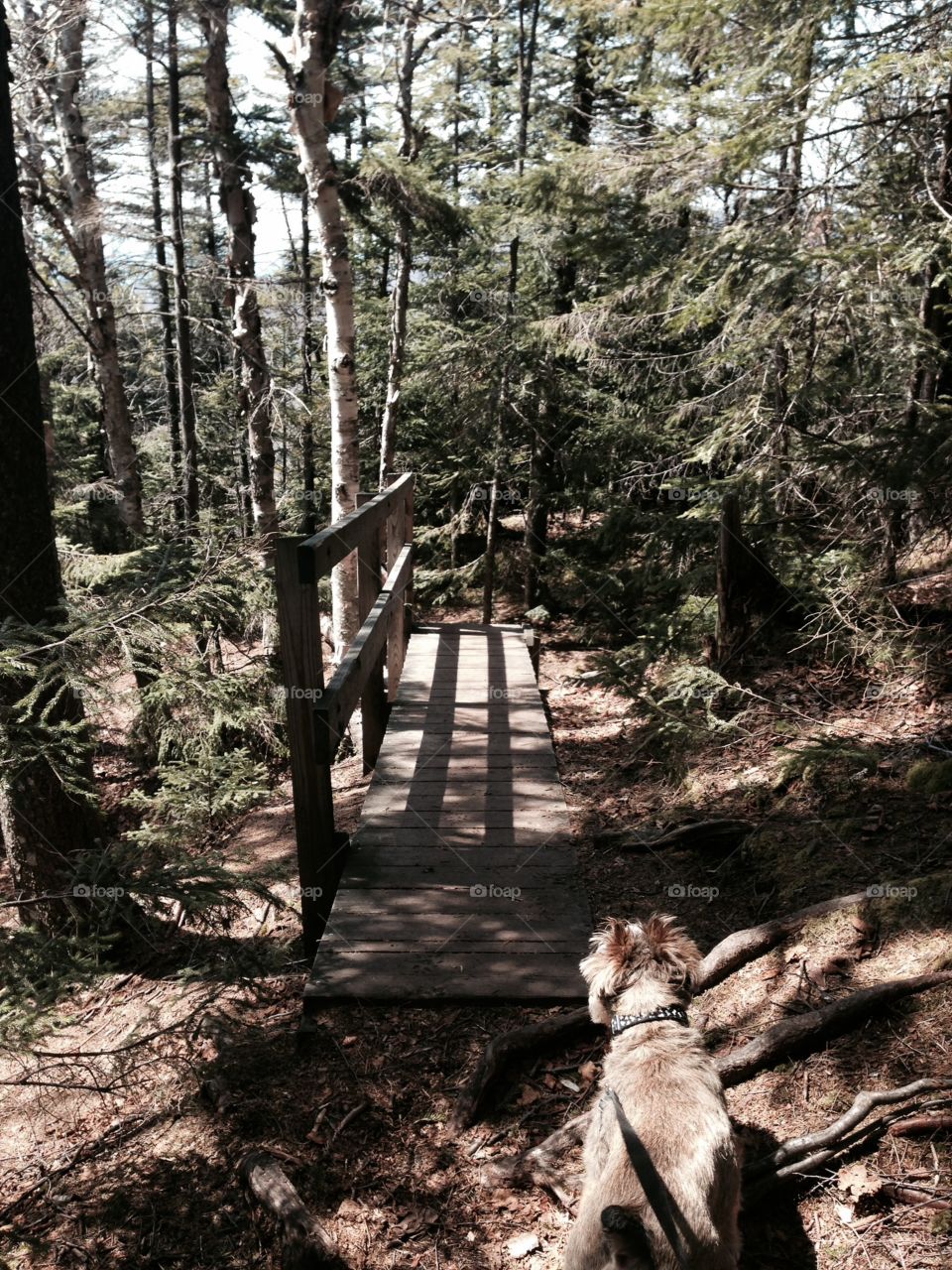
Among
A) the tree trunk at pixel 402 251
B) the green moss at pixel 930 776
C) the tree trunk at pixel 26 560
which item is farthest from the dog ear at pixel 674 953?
the tree trunk at pixel 402 251

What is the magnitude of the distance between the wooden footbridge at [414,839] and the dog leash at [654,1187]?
1.51 meters

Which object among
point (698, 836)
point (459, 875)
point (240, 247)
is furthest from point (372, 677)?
point (240, 247)

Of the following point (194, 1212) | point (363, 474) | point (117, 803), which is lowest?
point (117, 803)

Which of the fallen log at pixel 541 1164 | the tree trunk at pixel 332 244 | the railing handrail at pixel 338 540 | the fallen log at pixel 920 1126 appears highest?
the tree trunk at pixel 332 244

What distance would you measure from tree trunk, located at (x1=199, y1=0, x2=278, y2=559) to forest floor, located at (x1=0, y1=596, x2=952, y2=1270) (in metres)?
7.88

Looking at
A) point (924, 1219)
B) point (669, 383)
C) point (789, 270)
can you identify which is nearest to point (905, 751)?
point (924, 1219)

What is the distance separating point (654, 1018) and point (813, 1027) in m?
0.84

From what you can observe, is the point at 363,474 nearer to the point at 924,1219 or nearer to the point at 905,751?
the point at 905,751

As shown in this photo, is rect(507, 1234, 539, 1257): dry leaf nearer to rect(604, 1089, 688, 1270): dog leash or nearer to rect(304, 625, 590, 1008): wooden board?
rect(604, 1089, 688, 1270): dog leash

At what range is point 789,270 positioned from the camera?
5750 millimetres

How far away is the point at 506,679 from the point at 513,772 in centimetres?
232

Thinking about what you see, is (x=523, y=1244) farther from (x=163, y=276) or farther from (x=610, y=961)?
(x=163, y=276)

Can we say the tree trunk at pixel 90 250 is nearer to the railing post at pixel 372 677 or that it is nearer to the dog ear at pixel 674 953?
the railing post at pixel 372 677

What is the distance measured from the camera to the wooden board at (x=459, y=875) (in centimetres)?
364
